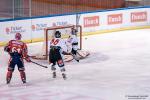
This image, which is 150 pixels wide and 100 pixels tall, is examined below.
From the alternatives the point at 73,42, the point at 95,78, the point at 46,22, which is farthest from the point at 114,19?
the point at 95,78

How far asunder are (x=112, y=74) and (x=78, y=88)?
2.04 meters

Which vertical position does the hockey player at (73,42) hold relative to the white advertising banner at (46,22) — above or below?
below

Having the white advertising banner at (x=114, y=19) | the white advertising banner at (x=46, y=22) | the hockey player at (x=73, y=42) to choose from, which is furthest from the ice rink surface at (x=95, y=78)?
the white advertising banner at (x=114, y=19)

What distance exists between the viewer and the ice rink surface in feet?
37.7

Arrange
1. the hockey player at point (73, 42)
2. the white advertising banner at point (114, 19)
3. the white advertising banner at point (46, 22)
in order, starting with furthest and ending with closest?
the white advertising banner at point (114, 19) < the white advertising banner at point (46, 22) < the hockey player at point (73, 42)

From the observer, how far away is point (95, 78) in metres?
13.4

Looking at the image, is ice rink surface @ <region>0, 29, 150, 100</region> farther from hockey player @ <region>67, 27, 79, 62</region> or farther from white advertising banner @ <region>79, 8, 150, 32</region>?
white advertising banner @ <region>79, 8, 150, 32</region>

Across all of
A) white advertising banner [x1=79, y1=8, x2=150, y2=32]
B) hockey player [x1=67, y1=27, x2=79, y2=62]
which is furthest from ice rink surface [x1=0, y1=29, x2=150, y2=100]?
white advertising banner [x1=79, y1=8, x2=150, y2=32]

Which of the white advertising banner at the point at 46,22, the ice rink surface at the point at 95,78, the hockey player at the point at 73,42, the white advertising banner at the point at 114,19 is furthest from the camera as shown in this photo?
the white advertising banner at the point at 114,19

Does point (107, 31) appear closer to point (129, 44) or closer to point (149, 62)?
point (129, 44)

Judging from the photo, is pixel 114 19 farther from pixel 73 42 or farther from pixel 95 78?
pixel 95 78

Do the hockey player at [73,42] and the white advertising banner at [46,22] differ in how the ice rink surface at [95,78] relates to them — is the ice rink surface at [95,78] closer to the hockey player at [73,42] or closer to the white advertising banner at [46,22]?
the hockey player at [73,42]

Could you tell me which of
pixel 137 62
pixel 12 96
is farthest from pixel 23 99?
pixel 137 62

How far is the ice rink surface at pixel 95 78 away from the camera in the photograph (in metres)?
11.5
